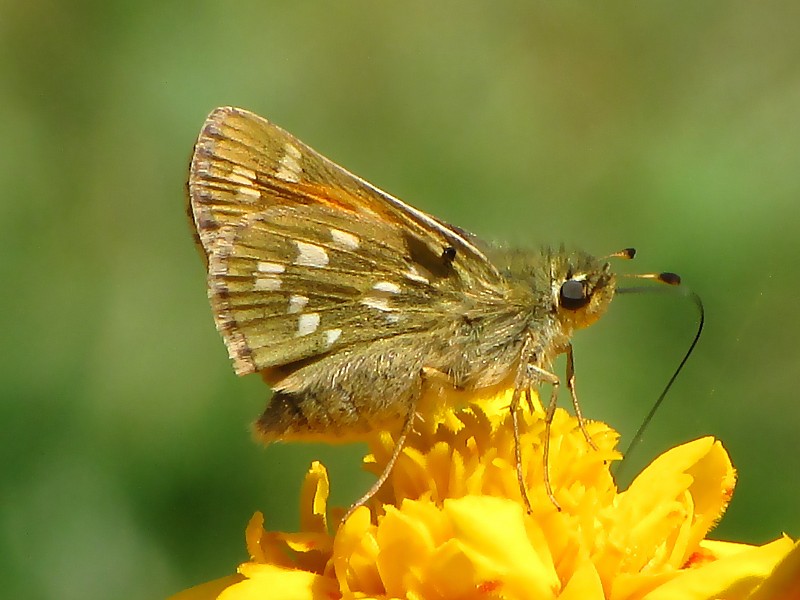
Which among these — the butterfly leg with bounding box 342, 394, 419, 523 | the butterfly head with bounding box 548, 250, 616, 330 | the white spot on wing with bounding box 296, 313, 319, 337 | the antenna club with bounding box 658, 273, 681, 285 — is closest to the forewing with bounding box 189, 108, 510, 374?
the white spot on wing with bounding box 296, 313, 319, 337

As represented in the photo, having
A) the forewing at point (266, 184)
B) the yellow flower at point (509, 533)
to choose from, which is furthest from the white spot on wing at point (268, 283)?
the yellow flower at point (509, 533)

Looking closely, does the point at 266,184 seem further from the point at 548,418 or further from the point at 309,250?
the point at 548,418

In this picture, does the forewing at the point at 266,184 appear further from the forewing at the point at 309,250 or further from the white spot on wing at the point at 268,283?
the white spot on wing at the point at 268,283

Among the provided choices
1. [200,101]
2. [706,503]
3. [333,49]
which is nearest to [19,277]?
[200,101]

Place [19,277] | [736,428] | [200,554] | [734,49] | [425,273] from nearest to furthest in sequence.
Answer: [425,273] → [200,554] → [736,428] → [19,277] → [734,49]

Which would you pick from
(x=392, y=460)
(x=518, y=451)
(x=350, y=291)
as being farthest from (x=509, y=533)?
(x=350, y=291)

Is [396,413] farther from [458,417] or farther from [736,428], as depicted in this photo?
[736,428]
